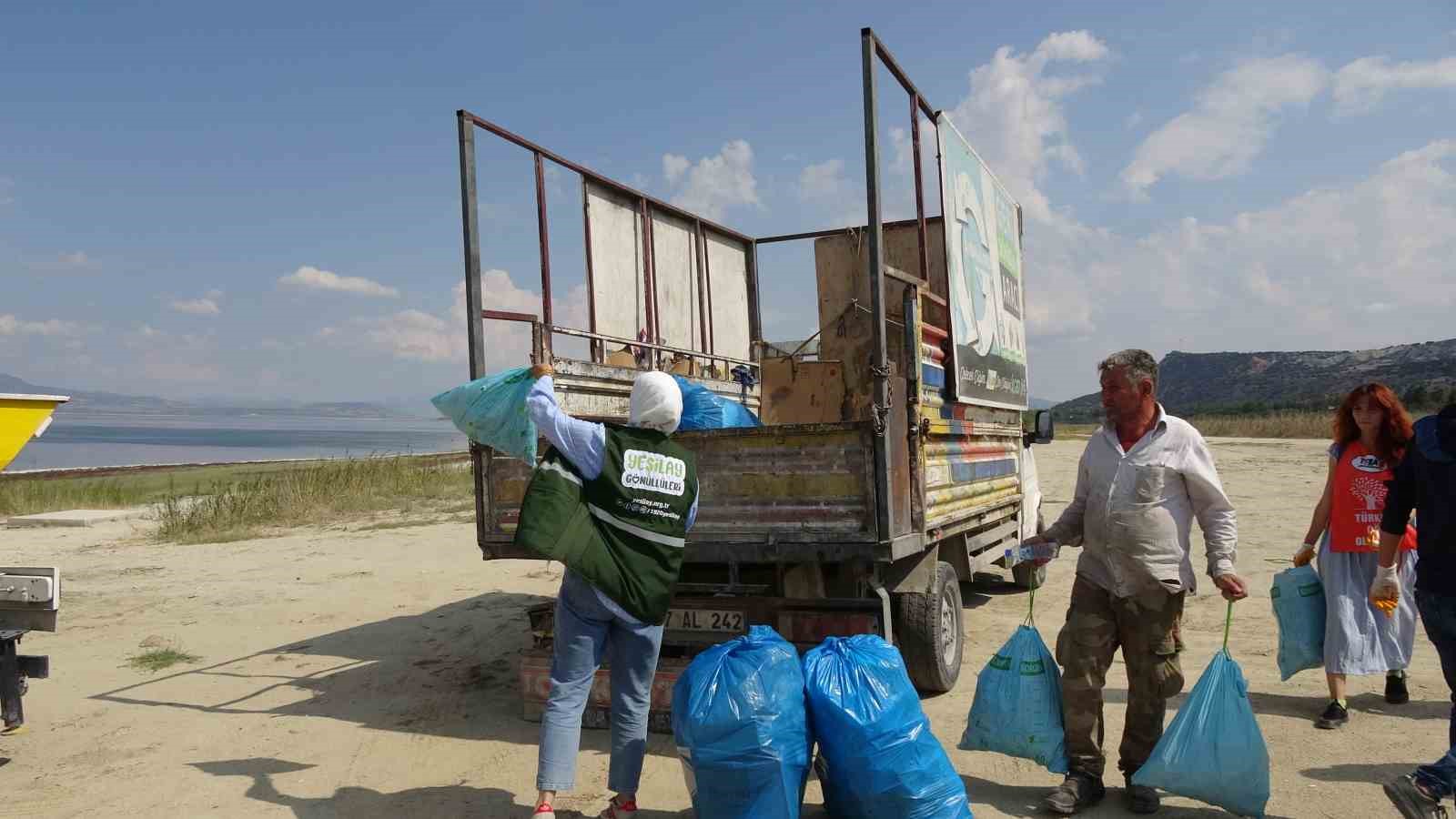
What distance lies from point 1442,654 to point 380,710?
15.6 ft

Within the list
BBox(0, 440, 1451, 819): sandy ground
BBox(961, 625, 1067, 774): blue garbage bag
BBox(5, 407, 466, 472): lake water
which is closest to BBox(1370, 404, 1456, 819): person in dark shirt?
BBox(0, 440, 1451, 819): sandy ground

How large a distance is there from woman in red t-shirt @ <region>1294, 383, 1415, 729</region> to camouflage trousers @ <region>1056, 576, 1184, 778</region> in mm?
1434

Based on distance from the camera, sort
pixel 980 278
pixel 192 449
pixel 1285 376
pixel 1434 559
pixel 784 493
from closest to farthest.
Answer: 1. pixel 1434 559
2. pixel 784 493
3. pixel 980 278
4. pixel 192 449
5. pixel 1285 376

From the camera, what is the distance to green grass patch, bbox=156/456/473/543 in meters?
14.1

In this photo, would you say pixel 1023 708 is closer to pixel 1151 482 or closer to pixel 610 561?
pixel 1151 482

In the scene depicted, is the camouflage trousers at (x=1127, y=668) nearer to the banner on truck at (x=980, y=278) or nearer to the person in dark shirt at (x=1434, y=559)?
the person in dark shirt at (x=1434, y=559)

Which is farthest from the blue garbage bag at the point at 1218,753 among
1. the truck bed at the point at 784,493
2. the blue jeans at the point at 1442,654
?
the truck bed at the point at 784,493

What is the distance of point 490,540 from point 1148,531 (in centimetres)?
320

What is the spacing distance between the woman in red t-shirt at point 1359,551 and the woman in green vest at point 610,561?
3.16 meters

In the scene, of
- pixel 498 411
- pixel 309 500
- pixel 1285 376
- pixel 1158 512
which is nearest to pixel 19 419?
pixel 498 411

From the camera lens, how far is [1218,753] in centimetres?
319

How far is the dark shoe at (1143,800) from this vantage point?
3.41 meters

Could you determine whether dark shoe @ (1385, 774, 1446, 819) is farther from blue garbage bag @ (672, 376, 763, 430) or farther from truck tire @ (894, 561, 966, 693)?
blue garbage bag @ (672, 376, 763, 430)

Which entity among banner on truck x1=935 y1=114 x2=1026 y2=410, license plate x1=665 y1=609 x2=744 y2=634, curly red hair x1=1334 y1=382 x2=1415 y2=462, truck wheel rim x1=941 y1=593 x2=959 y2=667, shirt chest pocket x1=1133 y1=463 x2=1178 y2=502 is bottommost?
truck wheel rim x1=941 y1=593 x2=959 y2=667
